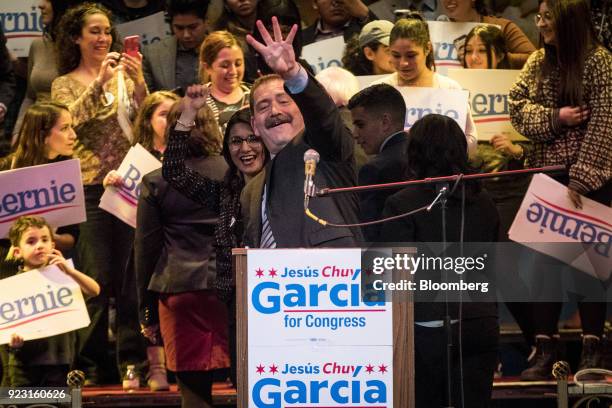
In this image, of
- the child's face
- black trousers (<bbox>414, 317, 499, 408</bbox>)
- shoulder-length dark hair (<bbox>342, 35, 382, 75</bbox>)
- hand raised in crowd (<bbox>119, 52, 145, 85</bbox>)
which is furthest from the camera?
shoulder-length dark hair (<bbox>342, 35, 382, 75</bbox>)

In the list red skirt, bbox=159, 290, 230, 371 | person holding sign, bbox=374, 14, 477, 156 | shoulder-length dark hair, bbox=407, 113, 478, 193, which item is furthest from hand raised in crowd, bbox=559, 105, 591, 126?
red skirt, bbox=159, 290, 230, 371

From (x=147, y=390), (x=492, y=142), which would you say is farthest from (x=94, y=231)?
(x=492, y=142)

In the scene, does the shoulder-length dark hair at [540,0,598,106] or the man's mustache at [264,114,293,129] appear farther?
the shoulder-length dark hair at [540,0,598,106]

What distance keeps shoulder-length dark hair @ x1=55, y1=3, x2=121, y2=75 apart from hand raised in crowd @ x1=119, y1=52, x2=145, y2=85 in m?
0.39

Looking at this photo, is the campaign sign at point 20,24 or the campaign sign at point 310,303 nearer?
the campaign sign at point 310,303

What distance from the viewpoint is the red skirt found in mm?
7312

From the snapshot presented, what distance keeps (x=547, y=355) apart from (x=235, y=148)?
86.3 inches

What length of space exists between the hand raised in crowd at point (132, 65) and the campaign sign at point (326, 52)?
1084mm

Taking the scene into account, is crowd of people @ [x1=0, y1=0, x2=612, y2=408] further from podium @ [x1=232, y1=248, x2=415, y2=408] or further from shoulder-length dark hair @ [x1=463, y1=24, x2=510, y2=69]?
podium @ [x1=232, y1=248, x2=415, y2=408]

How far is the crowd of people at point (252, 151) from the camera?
19.9 ft

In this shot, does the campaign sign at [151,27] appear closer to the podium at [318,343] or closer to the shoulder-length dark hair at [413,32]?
the shoulder-length dark hair at [413,32]

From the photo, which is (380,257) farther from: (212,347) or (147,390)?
(147,390)

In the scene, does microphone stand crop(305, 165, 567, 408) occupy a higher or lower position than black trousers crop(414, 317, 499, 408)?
higher

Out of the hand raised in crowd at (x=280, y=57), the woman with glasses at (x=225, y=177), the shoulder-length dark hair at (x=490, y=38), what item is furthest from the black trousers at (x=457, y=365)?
the shoulder-length dark hair at (x=490, y=38)
